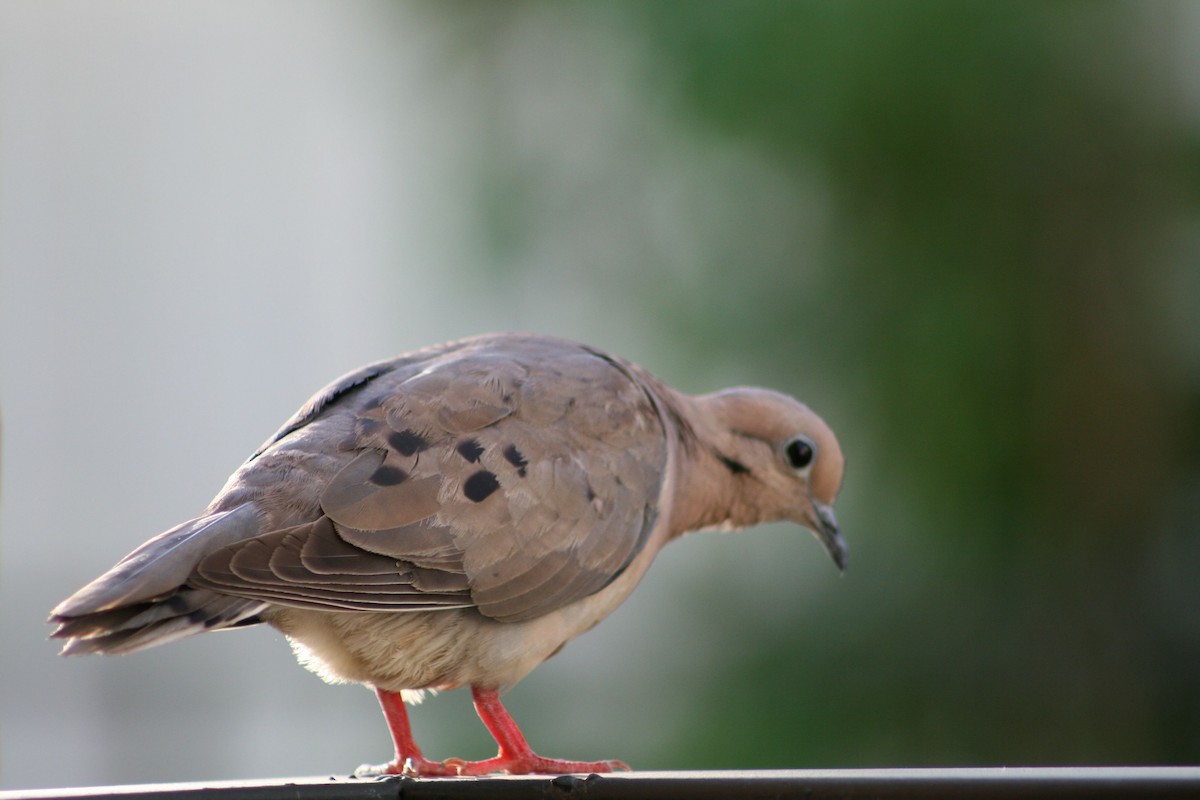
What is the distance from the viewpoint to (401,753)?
2213mm

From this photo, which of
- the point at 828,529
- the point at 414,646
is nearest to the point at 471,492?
the point at 414,646

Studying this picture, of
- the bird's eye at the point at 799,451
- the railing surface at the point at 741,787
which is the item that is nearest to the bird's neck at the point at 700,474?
the bird's eye at the point at 799,451

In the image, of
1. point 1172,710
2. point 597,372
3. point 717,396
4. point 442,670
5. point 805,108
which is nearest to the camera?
point 442,670

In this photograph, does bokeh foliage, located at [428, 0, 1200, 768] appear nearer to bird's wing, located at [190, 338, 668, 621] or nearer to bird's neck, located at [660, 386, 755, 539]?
bird's neck, located at [660, 386, 755, 539]

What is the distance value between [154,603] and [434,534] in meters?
0.53

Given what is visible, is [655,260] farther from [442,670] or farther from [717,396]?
[442,670]

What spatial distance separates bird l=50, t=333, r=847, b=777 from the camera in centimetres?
183

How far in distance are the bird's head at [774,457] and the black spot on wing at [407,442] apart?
0.96 m

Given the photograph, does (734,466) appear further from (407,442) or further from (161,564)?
(161,564)

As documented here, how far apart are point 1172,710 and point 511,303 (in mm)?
3295

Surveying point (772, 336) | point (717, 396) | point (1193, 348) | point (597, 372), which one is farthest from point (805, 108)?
point (597, 372)

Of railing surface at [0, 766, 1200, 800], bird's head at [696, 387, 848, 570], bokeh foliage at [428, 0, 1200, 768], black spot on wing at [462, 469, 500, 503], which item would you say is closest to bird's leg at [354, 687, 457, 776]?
black spot on wing at [462, 469, 500, 503]

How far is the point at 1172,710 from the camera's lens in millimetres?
5223

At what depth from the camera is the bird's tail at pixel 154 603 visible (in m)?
1.60
